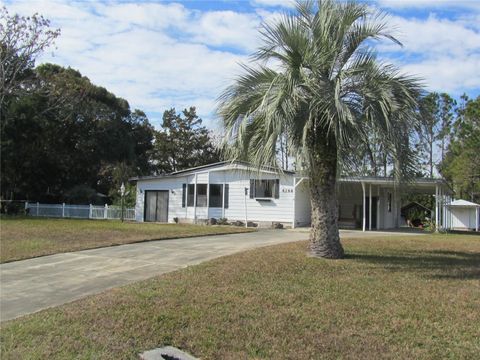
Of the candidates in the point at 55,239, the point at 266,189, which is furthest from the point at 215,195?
the point at 55,239

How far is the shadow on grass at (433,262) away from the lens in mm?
9529

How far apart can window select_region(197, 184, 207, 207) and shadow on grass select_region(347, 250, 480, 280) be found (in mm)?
16796

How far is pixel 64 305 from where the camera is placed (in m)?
7.81

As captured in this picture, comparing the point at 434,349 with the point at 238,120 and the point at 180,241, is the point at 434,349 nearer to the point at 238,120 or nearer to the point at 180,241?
the point at 238,120

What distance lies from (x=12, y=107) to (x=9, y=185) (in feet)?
23.9

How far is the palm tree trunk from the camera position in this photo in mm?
10891

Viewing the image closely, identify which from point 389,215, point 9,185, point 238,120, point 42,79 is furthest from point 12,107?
point 238,120

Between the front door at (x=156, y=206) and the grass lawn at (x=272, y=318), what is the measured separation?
20617 mm

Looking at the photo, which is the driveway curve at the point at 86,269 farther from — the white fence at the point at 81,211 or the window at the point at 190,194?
the white fence at the point at 81,211

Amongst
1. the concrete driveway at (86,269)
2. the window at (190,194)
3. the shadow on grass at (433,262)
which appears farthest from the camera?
the window at (190,194)

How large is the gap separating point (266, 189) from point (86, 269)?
A: 1646cm

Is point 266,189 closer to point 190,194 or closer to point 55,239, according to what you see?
point 190,194

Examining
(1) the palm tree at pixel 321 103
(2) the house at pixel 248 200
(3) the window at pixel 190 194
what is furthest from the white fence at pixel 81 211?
(1) the palm tree at pixel 321 103

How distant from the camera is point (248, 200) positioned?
89.1 feet
